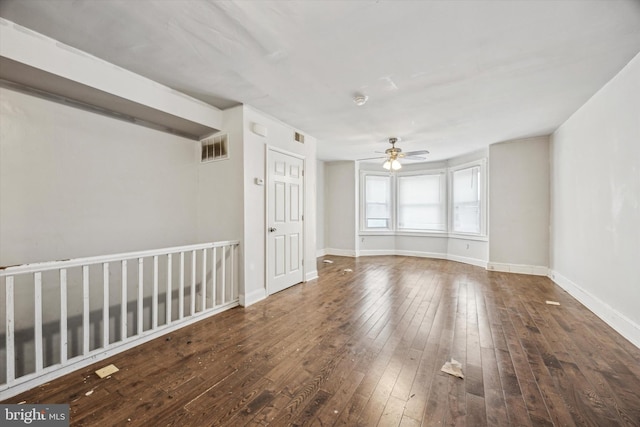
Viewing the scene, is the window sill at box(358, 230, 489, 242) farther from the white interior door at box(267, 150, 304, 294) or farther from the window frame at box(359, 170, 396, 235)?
the white interior door at box(267, 150, 304, 294)

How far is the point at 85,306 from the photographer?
2066mm

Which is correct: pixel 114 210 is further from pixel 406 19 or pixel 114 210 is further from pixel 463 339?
pixel 463 339

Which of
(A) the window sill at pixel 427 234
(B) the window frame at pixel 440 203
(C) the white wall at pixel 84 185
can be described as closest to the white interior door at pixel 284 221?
(C) the white wall at pixel 84 185

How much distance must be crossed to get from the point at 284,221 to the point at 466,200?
4.60m

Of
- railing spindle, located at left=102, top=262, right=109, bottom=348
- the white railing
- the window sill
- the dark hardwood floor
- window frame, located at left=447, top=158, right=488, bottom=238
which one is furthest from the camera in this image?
the window sill

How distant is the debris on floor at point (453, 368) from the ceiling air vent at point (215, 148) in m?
3.39

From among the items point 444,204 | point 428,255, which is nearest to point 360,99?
point 444,204

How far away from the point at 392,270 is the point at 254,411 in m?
4.33

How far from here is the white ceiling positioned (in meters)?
1.76

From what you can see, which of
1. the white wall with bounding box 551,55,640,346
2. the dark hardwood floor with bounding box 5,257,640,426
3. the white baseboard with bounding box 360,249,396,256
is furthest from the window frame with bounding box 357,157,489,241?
the dark hardwood floor with bounding box 5,257,640,426

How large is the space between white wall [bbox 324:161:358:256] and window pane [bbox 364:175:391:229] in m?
0.58

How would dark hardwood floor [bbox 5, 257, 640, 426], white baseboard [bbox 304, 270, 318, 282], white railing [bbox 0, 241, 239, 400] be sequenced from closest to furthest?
dark hardwood floor [bbox 5, 257, 640, 426] < white railing [bbox 0, 241, 239, 400] < white baseboard [bbox 304, 270, 318, 282]

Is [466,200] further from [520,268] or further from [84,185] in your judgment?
[84,185]

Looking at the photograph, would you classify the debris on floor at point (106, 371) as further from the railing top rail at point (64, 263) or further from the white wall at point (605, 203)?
the white wall at point (605, 203)
